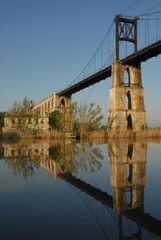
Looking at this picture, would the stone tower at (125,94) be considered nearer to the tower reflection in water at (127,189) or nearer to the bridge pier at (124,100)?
the bridge pier at (124,100)

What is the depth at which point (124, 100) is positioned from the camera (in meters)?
Answer: 29.2

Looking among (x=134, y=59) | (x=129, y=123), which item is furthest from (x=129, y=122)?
(x=134, y=59)

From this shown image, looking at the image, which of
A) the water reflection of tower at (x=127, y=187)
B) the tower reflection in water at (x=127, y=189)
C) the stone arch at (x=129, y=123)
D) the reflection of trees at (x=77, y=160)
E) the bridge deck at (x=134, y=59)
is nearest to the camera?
the tower reflection in water at (x=127, y=189)

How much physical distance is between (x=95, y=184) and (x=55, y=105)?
50.9 metres

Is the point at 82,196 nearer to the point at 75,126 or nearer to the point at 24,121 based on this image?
the point at 75,126

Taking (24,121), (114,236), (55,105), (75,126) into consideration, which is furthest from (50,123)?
(114,236)

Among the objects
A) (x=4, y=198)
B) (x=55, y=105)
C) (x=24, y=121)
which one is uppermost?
(x=55, y=105)

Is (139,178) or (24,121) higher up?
(24,121)

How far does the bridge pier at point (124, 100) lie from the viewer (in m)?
28.6

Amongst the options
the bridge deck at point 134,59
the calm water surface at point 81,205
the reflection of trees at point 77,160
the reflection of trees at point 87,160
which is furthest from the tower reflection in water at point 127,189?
the bridge deck at point 134,59

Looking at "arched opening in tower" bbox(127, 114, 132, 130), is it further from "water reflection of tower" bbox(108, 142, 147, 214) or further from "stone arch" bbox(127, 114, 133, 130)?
"water reflection of tower" bbox(108, 142, 147, 214)

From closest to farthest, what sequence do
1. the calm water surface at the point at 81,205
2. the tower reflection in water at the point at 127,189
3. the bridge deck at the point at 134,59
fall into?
the calm water surface at the point at 81,205 < the tower reflection in water at the point at 127,189 < the bridge deck at the point at 134,59

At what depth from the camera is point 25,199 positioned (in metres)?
3.98

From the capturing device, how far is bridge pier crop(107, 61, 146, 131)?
28.6 m
